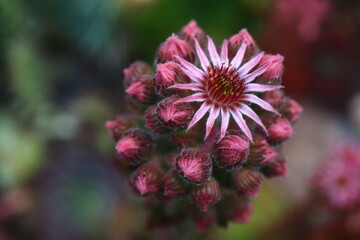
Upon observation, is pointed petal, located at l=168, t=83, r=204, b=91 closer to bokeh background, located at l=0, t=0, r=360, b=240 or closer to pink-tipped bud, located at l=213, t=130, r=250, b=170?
pink-tipped bud, located at l=213, t=130, r=250, b=170

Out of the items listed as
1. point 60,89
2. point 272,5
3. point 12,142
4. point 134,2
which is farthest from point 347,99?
point 12,142

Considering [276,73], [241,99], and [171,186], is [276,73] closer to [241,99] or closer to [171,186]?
[241,99]

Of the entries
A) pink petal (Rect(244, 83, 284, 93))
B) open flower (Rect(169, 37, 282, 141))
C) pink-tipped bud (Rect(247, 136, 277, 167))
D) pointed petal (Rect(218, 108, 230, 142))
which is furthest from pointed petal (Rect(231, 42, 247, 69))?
pink-tipped bud (Rect(247, 136, 277, 167))

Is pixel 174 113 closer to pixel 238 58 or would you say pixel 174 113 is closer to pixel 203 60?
pixel 203 60

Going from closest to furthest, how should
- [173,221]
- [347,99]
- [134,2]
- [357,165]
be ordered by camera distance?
[173,221], [357,165], [134,2], [347,99]

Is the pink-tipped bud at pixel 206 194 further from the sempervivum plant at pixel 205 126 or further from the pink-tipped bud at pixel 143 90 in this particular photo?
the pink-tipped bud at pixel 143 90


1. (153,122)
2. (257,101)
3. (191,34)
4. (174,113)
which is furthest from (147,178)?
(191,34)
